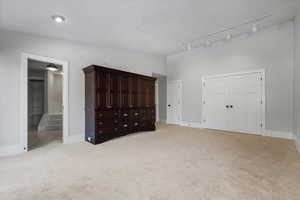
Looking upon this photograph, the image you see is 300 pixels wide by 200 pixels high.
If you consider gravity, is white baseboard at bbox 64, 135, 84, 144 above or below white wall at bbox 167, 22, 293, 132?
below

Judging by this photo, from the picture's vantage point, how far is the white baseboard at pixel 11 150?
333 centimetres

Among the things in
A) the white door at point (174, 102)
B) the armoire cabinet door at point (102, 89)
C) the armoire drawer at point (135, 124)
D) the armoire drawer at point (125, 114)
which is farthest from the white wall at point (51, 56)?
the white door at point (174, 102)

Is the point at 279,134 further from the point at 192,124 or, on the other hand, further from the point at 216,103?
the point at 192,124

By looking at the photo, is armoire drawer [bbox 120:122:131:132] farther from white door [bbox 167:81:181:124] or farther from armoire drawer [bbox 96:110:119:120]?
white door [bbox 167:81:181:124]

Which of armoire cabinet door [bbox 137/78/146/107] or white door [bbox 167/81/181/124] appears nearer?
armoire cabinet door [bbox 137/78/146/107]

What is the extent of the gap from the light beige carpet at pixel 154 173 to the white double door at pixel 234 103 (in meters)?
1.28

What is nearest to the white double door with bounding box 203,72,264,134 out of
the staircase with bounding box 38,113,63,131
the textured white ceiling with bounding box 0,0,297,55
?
the textured white ceiling with bounding box 0,0,297,55

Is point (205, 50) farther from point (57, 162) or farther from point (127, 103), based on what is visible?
point (57, 162)

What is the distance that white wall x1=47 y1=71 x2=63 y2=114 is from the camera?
7.40m

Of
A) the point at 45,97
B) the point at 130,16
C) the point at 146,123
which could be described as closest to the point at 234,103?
the point at 146,123

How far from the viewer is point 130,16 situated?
335cm

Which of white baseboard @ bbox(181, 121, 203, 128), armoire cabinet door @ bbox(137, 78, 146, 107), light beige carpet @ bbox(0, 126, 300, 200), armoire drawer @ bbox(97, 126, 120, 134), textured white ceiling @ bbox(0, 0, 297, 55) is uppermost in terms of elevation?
textured white ceiling @ bbox(0, 0, 297, 55)

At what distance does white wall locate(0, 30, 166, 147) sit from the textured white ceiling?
25 cm

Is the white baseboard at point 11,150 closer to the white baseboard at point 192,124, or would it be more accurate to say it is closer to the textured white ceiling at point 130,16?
the textured white ceiling at point 130,16
